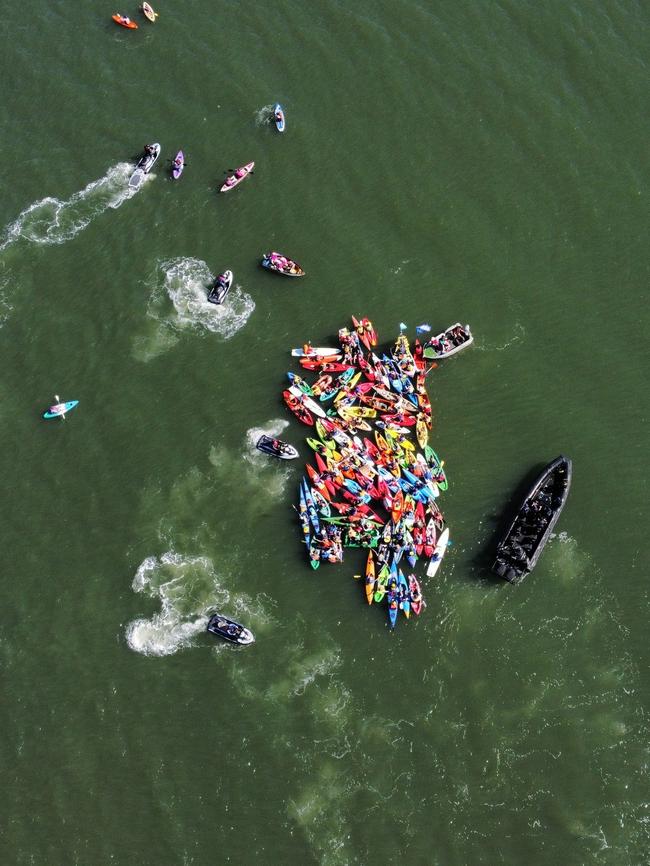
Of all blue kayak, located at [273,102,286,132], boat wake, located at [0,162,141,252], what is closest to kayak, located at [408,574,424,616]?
boat wake, located at [0,162,141,252]

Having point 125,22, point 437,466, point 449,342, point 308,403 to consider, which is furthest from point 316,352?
point 125,22

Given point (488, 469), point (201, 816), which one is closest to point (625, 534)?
point (488, 469)

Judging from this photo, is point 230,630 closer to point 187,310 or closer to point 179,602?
point 179,602

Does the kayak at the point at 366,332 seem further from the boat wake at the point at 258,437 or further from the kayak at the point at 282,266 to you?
the boat wake at the point at 258,437

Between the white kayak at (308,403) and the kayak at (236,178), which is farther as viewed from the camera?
the kayak at (236,178)

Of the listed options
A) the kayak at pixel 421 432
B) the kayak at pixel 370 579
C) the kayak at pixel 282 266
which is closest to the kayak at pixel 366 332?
the kayak at pixel 282 266

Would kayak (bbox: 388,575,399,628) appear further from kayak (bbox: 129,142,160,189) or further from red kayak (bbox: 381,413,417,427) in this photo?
kayak (bbox: 129,142,160,189)
